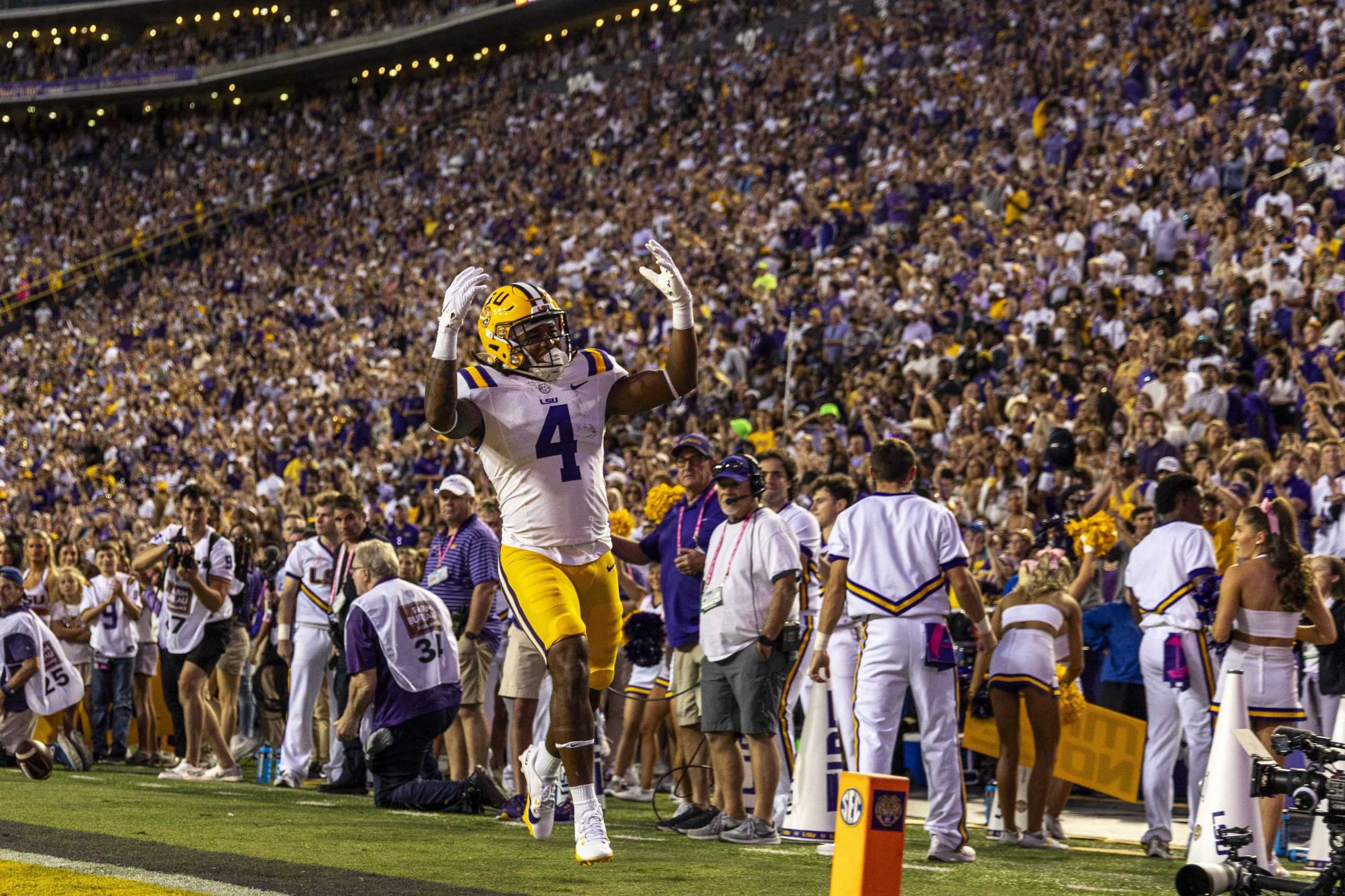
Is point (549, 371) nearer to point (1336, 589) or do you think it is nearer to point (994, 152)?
point (1336, 589)

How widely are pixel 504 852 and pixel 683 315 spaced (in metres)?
2.54

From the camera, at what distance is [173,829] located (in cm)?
754

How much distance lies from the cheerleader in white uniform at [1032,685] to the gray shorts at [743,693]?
1.07m

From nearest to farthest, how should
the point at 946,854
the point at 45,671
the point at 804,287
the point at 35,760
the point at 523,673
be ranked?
the point at 35,760, the point at 946,854, the point at 523,673, the point at 45,671, the point at 804,287

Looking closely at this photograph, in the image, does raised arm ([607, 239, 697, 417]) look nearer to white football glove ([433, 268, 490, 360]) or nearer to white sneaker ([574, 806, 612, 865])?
white football glove ([433, 268, 490, 360])

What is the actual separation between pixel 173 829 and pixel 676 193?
19833 mm

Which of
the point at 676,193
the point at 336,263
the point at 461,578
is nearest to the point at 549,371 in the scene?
the point at 461,578

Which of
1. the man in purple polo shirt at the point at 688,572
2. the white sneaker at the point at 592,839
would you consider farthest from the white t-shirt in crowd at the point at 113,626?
the white sneaker at the point at 592,839

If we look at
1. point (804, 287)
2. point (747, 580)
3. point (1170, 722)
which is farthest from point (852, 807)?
point (804, 287)

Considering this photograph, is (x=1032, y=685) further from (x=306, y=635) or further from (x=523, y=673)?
(x=306, y=635)

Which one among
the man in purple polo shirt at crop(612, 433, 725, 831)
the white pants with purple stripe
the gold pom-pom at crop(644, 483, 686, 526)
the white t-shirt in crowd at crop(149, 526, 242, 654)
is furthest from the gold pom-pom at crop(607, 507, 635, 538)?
the white pants with purple stripe

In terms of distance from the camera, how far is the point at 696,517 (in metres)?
8.59

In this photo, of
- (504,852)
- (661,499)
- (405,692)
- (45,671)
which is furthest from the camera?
(45,671)

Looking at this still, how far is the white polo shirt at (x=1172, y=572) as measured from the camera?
8.00 meters
